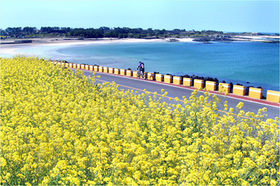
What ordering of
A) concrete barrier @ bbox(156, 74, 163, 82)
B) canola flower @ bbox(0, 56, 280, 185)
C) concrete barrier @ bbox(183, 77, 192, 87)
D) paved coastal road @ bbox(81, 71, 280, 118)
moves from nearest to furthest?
canola flower @ bbox(0, 56, 280, 185) < paved coastal road @ bbox(81, 71, 280, 118) < concrete barrier @ bbox(183, 77, 192, 87) < concrete barrier @ bbox(156, 74, 163, 82)

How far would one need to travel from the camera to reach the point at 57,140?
773 cm

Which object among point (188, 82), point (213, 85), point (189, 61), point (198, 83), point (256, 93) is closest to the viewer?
point (256, 93)

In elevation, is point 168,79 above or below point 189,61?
below

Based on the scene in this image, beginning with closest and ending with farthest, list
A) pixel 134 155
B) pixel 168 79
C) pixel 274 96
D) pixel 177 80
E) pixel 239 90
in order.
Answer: pixel 134 155, pixel 274 96, pixel 239 90, pixel 177 80, pixel 168 79

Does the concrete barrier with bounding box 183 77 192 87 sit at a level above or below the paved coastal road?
above

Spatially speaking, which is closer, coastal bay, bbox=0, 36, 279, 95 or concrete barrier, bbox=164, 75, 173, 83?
concrete barrier, bbox=164, 75, 173, 83

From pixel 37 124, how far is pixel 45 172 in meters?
3.55

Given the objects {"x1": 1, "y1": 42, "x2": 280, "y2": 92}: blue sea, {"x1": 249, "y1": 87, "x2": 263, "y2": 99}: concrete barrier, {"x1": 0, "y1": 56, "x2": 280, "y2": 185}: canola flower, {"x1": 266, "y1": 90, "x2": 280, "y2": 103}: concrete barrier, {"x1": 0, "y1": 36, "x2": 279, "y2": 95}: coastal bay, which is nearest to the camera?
{"x1": 0, "y1": 56, "x2": 280, "y2": 185}: canola flower

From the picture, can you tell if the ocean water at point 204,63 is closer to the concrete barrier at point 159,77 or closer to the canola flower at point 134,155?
the concrete barrier at point 159,77

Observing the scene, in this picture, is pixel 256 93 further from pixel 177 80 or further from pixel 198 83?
pixel 177 80

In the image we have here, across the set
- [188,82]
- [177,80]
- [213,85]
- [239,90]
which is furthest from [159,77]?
[239,90]

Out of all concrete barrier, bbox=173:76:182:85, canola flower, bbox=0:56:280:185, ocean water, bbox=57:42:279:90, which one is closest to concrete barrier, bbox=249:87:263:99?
concrete barrier, bbox=173:76:182:85

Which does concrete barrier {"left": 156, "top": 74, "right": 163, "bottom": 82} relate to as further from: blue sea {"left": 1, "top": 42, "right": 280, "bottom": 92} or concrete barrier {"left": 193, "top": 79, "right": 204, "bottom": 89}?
blue sea {"left": 1, "top": 42, "right": 280, "bottom": 92}

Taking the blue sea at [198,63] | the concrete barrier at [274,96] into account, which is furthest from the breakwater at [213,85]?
the blue sea at [198,63]
